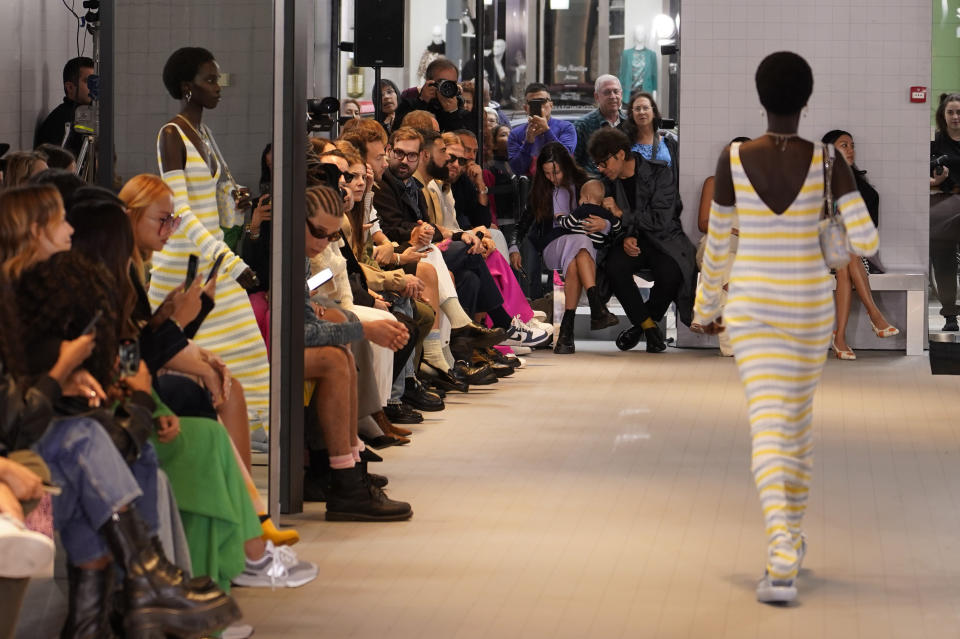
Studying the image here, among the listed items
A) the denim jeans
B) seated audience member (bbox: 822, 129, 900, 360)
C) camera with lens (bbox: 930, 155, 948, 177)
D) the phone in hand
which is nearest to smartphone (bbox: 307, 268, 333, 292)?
the phone in hand

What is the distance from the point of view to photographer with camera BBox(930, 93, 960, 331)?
8961mm

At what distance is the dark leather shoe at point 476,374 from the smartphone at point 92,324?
15.2 ft

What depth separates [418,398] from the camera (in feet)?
22.5

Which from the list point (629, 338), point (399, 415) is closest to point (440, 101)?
point (629, 338)

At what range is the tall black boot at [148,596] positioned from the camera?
117 inches

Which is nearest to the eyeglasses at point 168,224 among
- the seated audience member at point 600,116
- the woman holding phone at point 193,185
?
the woman holding phone at point 193,185

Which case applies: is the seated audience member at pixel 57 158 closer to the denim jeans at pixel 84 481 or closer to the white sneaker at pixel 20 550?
the denim jeans at pixel 84 481

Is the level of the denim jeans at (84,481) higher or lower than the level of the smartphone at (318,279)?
lower

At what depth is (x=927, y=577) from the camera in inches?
158

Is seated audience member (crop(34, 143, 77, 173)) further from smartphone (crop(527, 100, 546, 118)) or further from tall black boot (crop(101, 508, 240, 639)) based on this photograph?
smartphone (crop(527, 100, 546, 118))

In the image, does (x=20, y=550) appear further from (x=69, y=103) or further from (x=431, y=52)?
(x=431, y=52)

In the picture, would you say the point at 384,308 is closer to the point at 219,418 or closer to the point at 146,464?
the point at 219,418

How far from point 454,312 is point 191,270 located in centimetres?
368

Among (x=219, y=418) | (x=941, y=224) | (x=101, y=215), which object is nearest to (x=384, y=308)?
(x=219, y=418)
